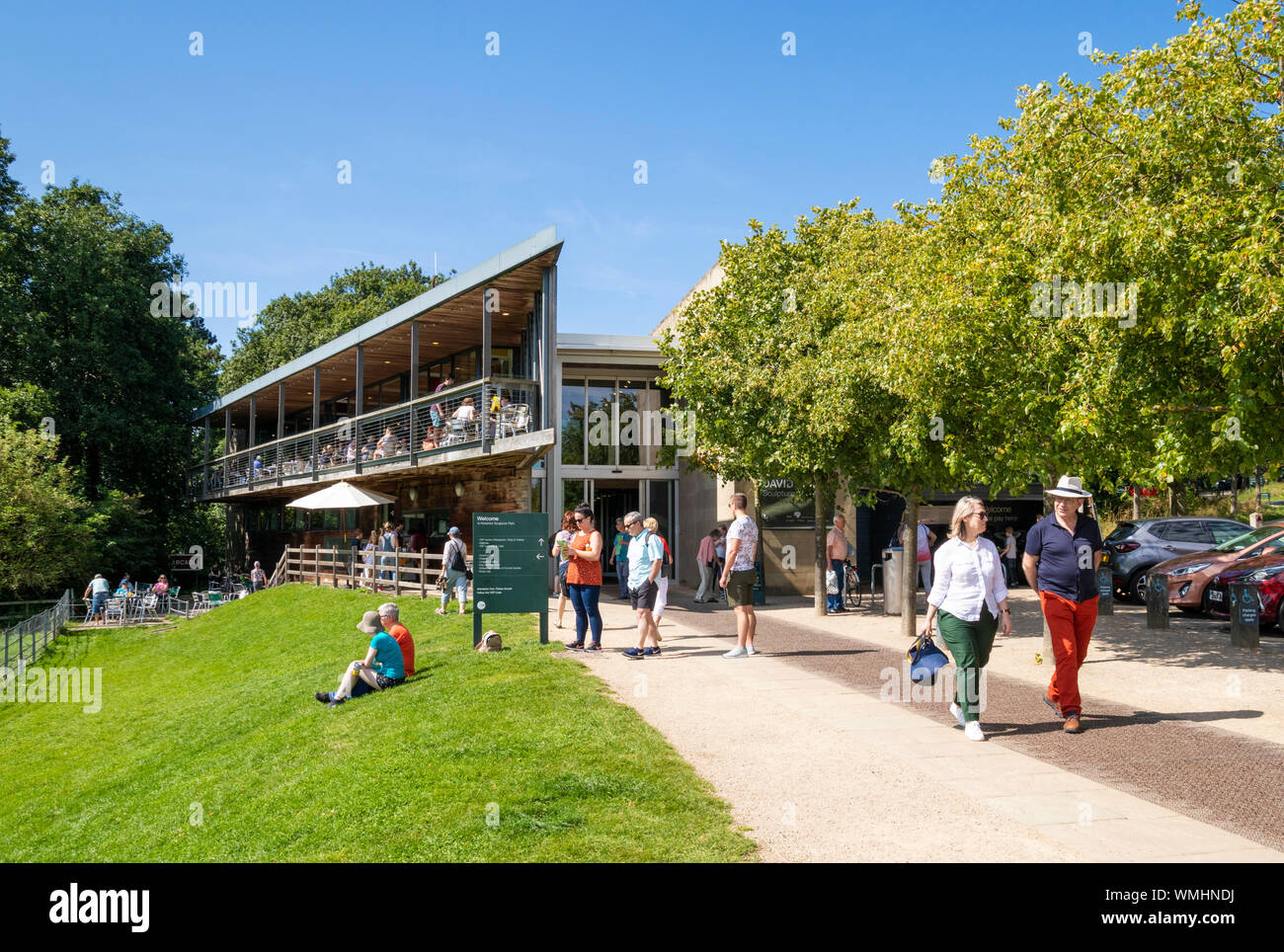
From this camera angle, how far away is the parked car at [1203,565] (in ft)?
50.7

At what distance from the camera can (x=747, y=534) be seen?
11.2m

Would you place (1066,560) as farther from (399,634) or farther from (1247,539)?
(1247,539)

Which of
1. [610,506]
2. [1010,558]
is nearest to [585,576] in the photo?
[610,506]

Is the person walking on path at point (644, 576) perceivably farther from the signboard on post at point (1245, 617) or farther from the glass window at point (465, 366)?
the glass window at point (465, 366)

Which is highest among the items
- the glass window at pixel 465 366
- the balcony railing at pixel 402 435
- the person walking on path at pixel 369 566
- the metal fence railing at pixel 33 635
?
the glass window at pixel 465 366

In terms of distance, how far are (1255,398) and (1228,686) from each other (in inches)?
121

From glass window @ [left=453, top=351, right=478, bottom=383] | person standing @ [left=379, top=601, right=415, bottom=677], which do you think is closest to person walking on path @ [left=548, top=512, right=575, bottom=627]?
person standing @ [left=379, top=601, right=415, bottom=677]

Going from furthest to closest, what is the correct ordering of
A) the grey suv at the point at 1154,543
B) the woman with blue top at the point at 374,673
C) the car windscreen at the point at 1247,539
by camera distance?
1. the grey suv at the point at 1154,543
2. the car windscreen at the point at 1247,539
3. the woman with blue top at the point at 374,673

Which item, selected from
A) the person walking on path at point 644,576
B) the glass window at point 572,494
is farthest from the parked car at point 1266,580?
the glass window at point 572,494

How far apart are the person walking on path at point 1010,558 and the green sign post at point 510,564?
15616 mm

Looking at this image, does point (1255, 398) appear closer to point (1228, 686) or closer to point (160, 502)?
point (1228, 686)

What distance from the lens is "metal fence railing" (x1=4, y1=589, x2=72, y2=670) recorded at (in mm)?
20328

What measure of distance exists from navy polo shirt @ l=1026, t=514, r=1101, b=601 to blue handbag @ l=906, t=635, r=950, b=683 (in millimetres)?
1036
